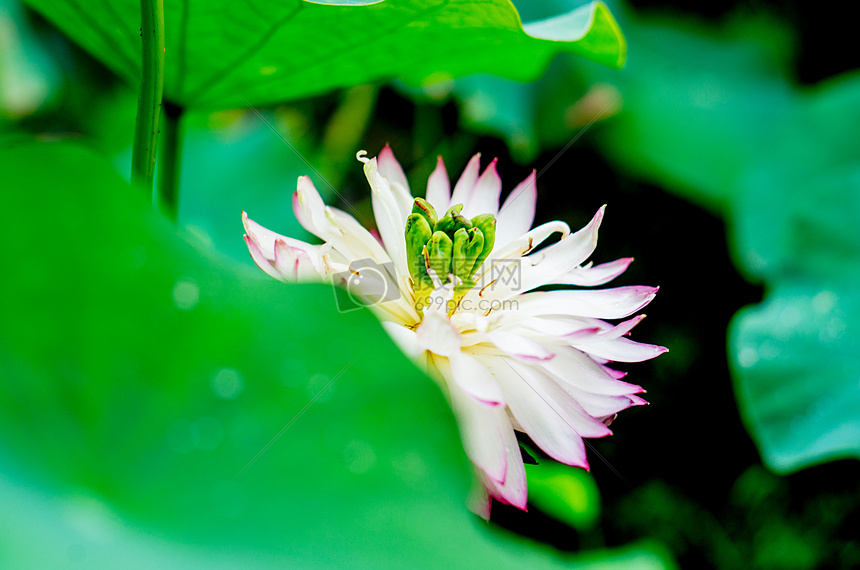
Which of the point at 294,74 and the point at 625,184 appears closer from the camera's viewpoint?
the point at 294,74

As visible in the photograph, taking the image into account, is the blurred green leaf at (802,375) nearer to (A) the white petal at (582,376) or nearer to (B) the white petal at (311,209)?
(A) the white petal at (582,376)

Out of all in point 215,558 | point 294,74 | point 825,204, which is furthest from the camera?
point 825,204

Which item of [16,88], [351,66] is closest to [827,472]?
[351,66]

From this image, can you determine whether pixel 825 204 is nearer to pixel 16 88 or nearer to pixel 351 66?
pixel 351 66

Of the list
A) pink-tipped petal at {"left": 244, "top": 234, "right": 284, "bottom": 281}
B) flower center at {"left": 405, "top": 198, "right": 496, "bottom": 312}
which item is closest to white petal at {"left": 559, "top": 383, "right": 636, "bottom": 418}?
flower center at {"left": 405, "top": 198, "right": 496, "bottom": 312}

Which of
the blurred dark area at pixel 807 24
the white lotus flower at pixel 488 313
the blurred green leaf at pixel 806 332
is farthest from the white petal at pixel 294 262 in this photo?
the blurred dark area at pixel 807 24

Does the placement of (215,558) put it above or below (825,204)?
above

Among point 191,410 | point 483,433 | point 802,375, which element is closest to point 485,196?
point 483,433
